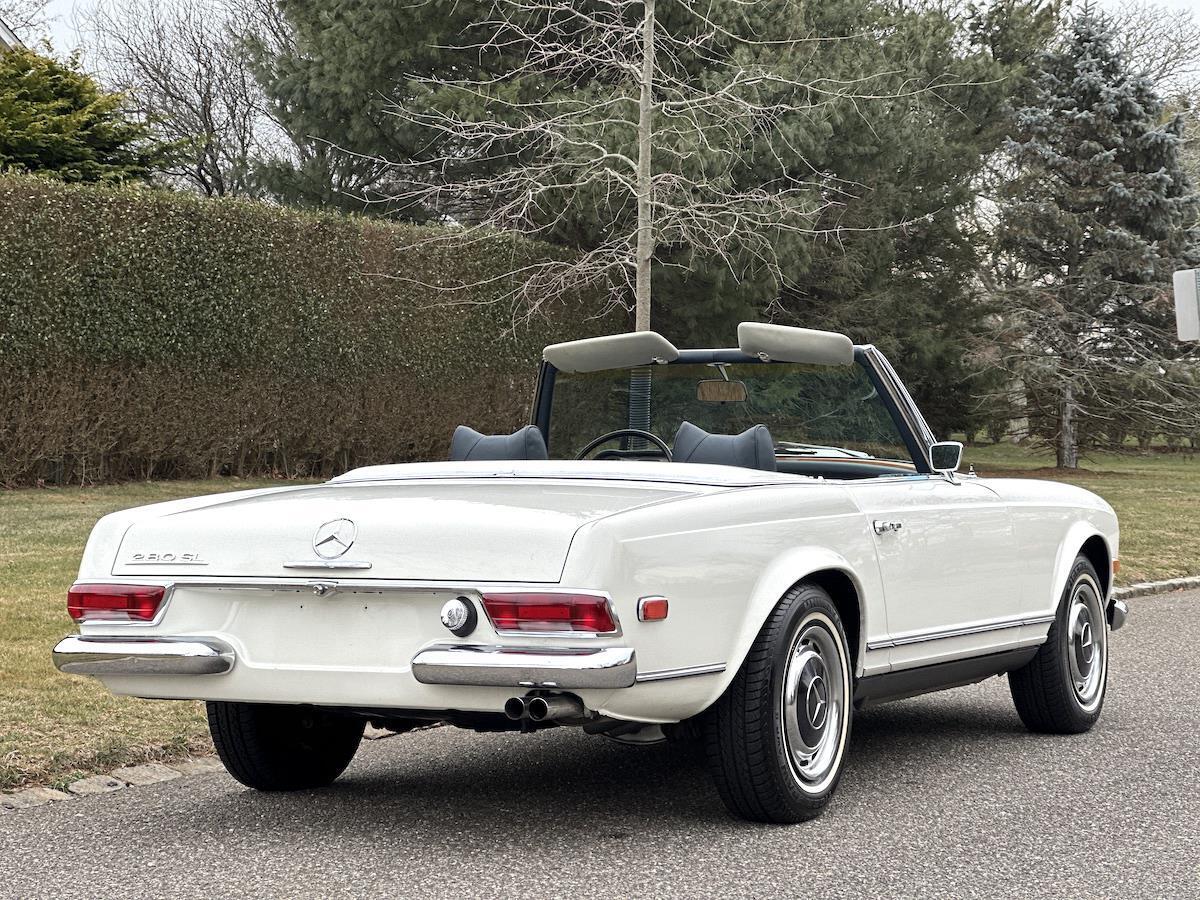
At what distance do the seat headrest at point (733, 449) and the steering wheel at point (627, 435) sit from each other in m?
0.47

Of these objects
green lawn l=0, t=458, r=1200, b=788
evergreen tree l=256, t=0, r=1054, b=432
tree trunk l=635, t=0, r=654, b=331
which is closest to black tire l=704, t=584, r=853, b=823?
green lawn l=0, t=458, r=1200, b=788

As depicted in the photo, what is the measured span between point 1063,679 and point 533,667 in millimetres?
3156

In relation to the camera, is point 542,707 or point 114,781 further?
point 114,781

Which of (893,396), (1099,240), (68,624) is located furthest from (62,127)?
(1099,240)

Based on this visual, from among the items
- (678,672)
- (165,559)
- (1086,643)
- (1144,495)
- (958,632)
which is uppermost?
(165,559)

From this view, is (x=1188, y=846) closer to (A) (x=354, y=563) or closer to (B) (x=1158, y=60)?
(A) (x=354, y=563)

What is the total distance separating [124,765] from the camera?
5801 millimetres

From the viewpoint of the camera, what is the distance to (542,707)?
402 centimetres

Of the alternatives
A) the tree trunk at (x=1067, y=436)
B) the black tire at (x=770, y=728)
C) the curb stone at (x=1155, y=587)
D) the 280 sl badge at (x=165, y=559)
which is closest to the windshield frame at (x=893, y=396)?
the black tire at (x=770, y=728)

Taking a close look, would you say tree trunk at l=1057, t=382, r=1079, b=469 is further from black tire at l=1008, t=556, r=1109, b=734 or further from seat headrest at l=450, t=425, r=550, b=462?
seat headrest at l=450, t=425, r=550, b=462

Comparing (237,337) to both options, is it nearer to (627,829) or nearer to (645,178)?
(645,178)

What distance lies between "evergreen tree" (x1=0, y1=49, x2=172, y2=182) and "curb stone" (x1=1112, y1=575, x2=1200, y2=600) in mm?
13469

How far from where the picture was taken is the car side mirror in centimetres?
587

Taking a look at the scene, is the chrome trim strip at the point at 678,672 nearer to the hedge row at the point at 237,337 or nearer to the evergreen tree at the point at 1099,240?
the hedge row at the point at 237,337
